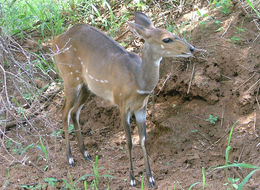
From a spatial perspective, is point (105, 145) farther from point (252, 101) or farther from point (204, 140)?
point (252, 101)

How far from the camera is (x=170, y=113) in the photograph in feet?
19.1

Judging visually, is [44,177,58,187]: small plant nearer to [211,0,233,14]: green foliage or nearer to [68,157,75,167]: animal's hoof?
[68,157,75,167]: animal's hoof

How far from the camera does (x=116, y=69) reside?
17.2 feet

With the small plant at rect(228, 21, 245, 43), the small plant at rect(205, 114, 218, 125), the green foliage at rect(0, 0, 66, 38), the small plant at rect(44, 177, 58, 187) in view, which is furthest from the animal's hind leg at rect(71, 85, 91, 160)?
the small plant at rect(228, 21, 245, 43)

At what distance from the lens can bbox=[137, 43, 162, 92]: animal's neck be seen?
479cm

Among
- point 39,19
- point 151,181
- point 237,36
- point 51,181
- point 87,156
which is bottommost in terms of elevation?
point 87,156

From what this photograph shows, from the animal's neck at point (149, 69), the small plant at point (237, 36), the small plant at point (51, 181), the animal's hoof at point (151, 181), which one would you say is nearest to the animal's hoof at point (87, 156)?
the small plant at point (51, 181)

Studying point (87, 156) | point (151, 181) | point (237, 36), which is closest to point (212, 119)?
point (151, 181)

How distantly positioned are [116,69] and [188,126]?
4.18 feet

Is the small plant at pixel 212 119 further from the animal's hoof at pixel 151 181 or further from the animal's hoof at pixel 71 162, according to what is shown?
the animal's hoof at pixel 71 162

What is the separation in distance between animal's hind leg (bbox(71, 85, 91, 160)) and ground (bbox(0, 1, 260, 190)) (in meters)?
0.14

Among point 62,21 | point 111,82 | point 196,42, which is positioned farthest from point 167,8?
point 111,82

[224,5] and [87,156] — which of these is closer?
[87,156]

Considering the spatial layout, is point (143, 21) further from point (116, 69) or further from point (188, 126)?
point (188, 126)
